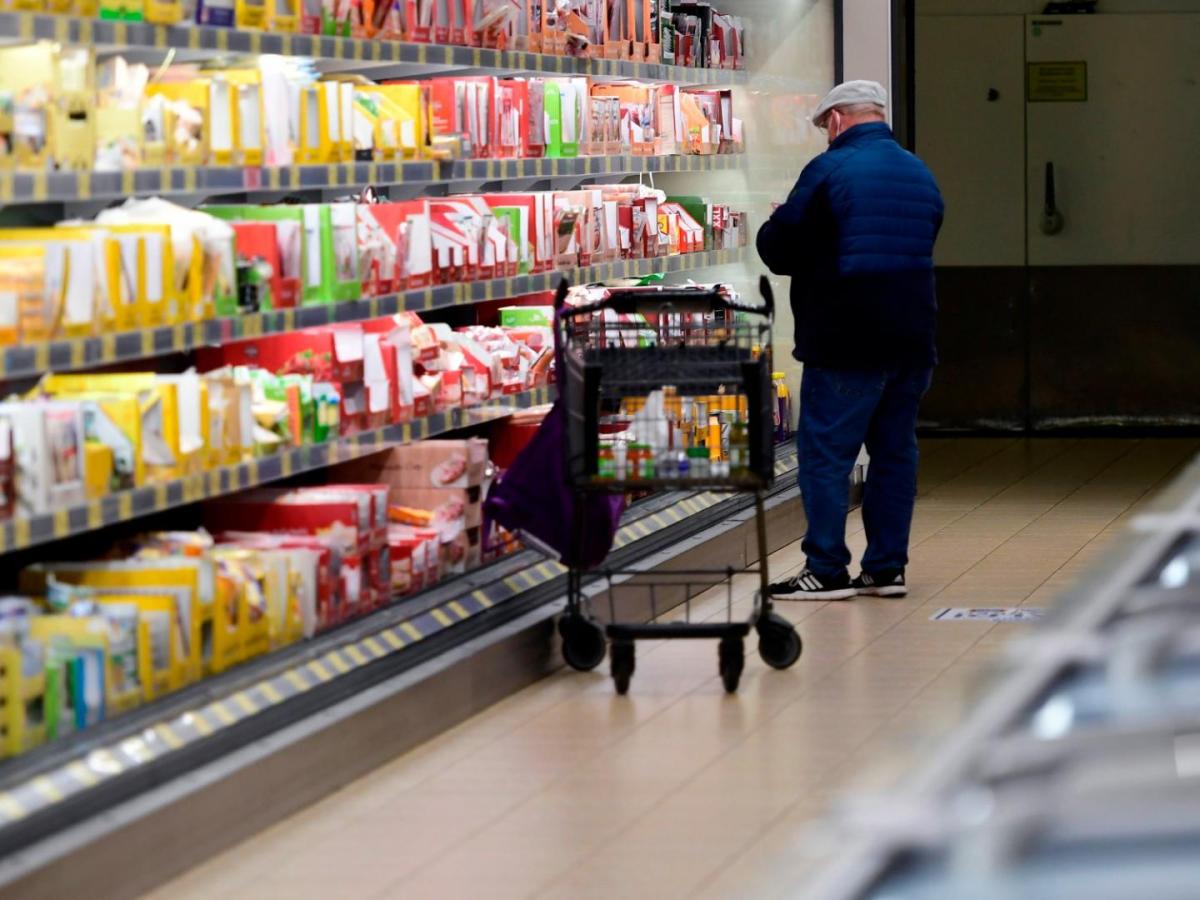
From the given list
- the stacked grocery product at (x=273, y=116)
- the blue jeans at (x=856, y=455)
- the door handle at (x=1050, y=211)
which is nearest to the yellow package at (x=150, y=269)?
the stacked grocery product at (x=273, y=116)

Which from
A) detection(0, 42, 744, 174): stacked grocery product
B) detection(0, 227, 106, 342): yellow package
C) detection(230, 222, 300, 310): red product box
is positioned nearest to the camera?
detection(0, 227, 106, 342): yellow package

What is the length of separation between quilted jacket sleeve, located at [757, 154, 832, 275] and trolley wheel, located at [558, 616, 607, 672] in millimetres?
1627

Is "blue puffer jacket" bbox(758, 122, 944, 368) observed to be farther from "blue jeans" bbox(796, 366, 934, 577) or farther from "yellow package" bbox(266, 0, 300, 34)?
"yellow package" bbox(266, 0, 300, 34)

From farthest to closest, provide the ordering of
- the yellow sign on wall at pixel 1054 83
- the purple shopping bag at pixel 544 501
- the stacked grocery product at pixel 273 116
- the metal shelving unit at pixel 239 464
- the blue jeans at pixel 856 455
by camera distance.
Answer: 1. the yellow sign on wall at pixel 1054 83
2. the blue jeans at pixel 856 455
3. the purple shopping bag at pixel 544 501
4. the stacked grocery product at pixel 273 116
5. the metal shelving unit at pixel 239 464

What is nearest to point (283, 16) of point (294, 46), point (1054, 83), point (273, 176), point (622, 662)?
point (294, 46)

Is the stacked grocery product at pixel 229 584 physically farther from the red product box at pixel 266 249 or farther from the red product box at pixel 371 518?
the red product box at pixel 266 249

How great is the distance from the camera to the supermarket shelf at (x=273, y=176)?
165 inches

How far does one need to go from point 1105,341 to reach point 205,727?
833 cm

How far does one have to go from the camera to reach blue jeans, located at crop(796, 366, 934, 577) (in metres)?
7.04

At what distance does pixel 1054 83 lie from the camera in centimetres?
1180

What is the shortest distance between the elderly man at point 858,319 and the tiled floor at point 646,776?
0.27 metres

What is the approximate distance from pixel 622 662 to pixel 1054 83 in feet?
23.0

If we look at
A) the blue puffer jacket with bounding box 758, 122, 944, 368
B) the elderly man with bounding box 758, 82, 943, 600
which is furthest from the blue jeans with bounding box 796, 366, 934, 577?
the blue puffer jacket with bounding box 758, 122, 944, 368

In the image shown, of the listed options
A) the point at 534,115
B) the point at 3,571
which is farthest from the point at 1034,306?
the point at 3,571
